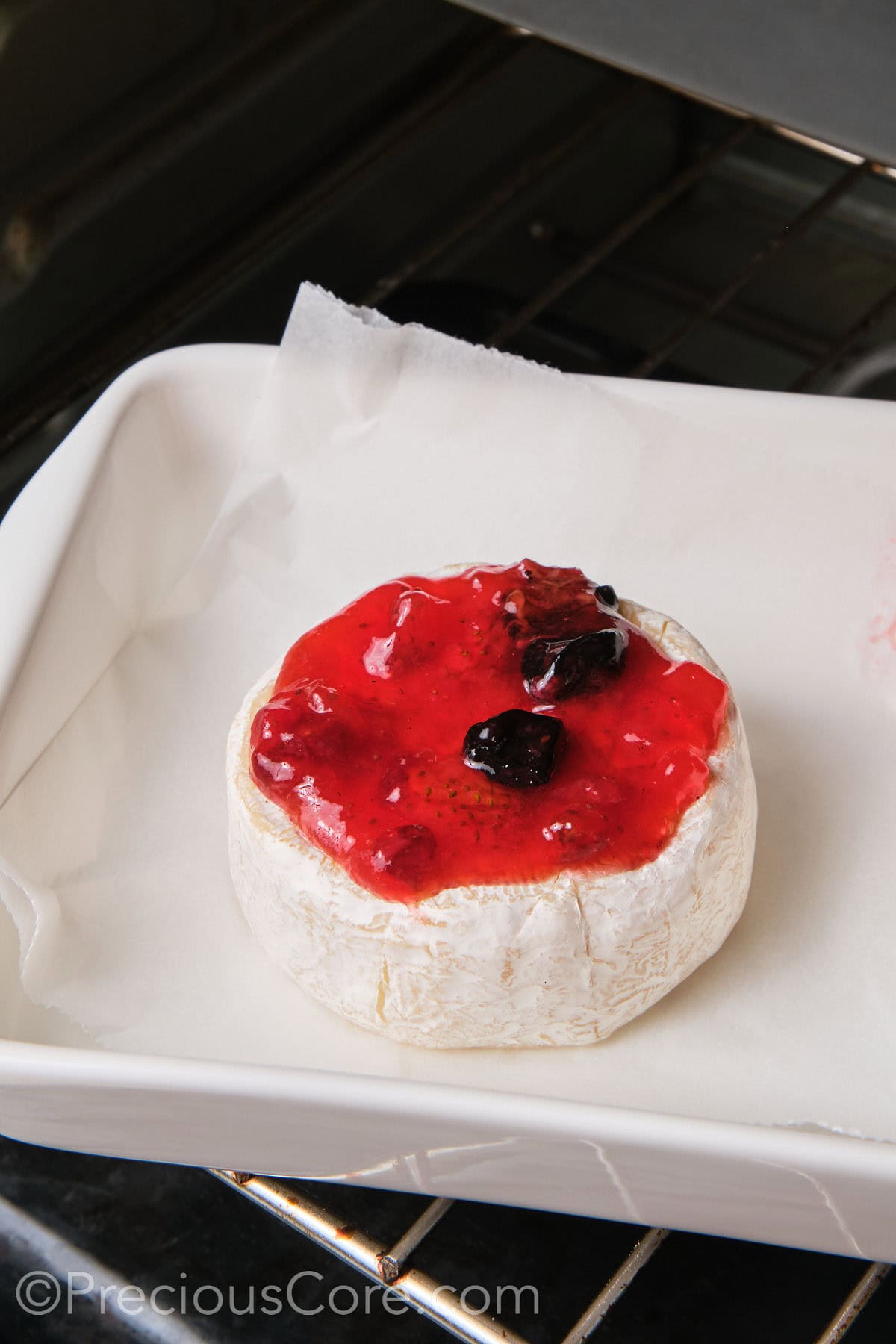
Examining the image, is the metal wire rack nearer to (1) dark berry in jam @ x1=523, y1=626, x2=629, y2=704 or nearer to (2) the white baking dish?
(2) the white baking dish

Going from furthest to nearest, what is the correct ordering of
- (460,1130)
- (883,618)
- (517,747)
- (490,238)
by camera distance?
(490,238)
(883,618)
(517,747)
(460,1130)

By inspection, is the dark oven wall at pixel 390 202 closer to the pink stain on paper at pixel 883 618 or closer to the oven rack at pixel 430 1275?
the pink stain on paper at pixel 883 618

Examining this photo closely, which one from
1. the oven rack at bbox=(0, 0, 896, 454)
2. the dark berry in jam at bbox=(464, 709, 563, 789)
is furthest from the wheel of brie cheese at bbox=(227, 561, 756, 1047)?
the oven rack at bbox=(0, 0, 896, 454)

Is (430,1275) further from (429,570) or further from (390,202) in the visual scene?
(390,202)

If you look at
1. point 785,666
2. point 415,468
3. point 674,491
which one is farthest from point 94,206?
point 785,666

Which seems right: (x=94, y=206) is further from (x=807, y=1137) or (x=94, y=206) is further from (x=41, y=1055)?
(x=807, y=1137)

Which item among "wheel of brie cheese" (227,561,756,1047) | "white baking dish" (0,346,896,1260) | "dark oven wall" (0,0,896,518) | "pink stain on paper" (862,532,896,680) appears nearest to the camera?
"white baking dish" (0,346,896,1260)

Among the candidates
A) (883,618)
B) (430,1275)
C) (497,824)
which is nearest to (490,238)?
(883,618)
